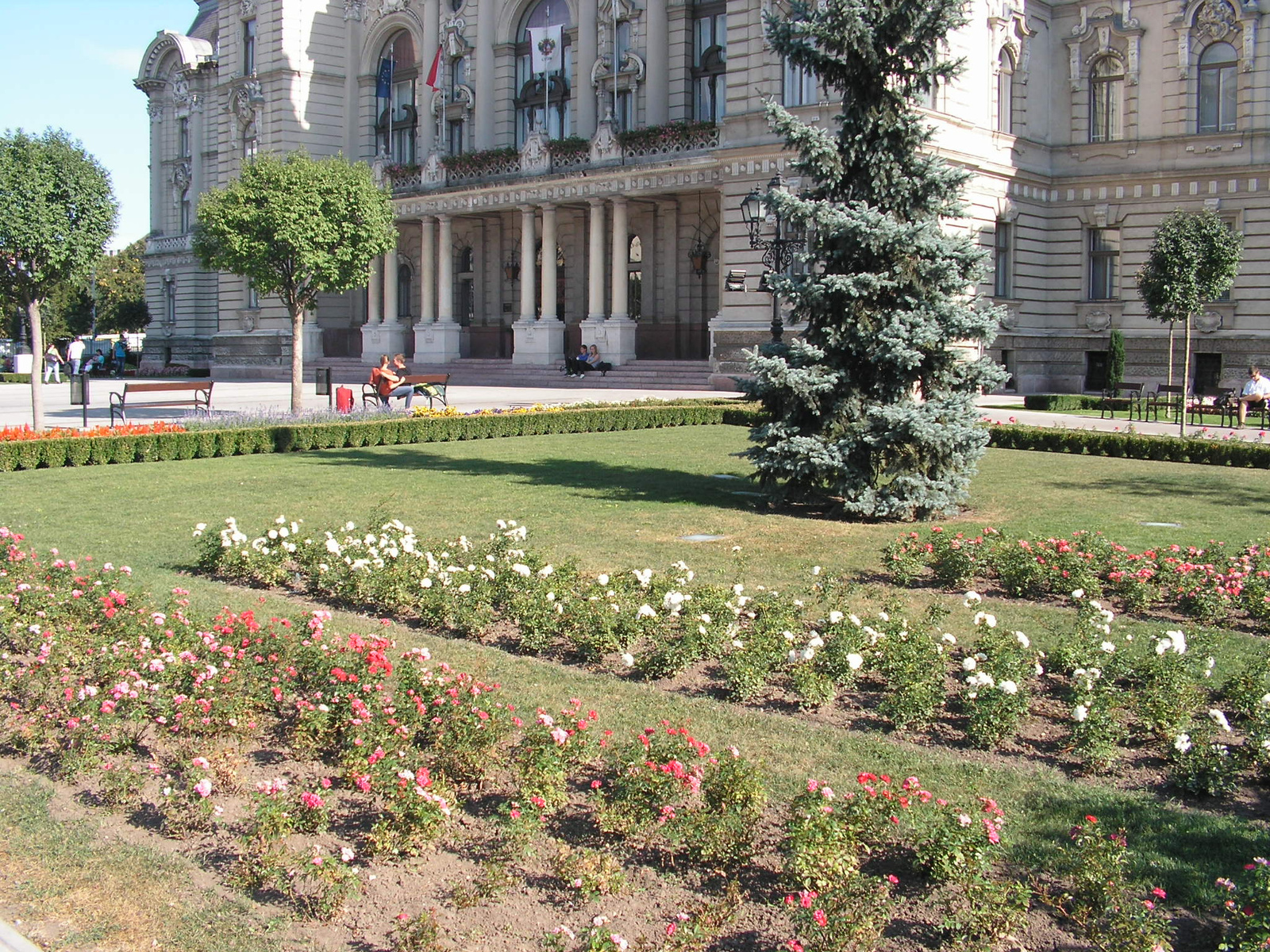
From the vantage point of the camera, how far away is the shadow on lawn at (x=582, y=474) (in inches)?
595

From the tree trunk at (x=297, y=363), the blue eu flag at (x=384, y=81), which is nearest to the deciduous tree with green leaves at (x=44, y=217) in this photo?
the tree trunk at (x=297, y=363)

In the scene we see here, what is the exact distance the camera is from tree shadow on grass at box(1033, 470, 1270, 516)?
14914 mm

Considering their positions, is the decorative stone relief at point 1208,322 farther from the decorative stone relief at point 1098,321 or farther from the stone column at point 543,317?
the stone column at point 543,317

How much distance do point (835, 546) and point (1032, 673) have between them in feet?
16.0

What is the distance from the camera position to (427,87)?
165 ft

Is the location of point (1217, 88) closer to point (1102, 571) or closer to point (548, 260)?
point (548, 260)

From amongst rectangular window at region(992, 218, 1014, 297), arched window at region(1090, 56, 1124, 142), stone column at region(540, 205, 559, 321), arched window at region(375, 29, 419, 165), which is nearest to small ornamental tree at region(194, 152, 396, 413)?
stone column at region(540, 205, 559, 321)

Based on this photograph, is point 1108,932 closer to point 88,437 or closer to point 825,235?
point 825,235

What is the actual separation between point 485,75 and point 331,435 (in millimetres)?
30585

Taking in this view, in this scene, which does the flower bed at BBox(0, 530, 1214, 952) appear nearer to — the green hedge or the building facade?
the building facade

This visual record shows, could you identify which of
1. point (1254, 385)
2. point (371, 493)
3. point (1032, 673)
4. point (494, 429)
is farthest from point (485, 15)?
point (1032, 673)

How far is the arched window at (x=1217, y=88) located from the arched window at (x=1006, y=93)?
5.44 m

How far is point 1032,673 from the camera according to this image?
703cm

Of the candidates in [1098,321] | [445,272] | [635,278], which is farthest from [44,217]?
[1098,321]
